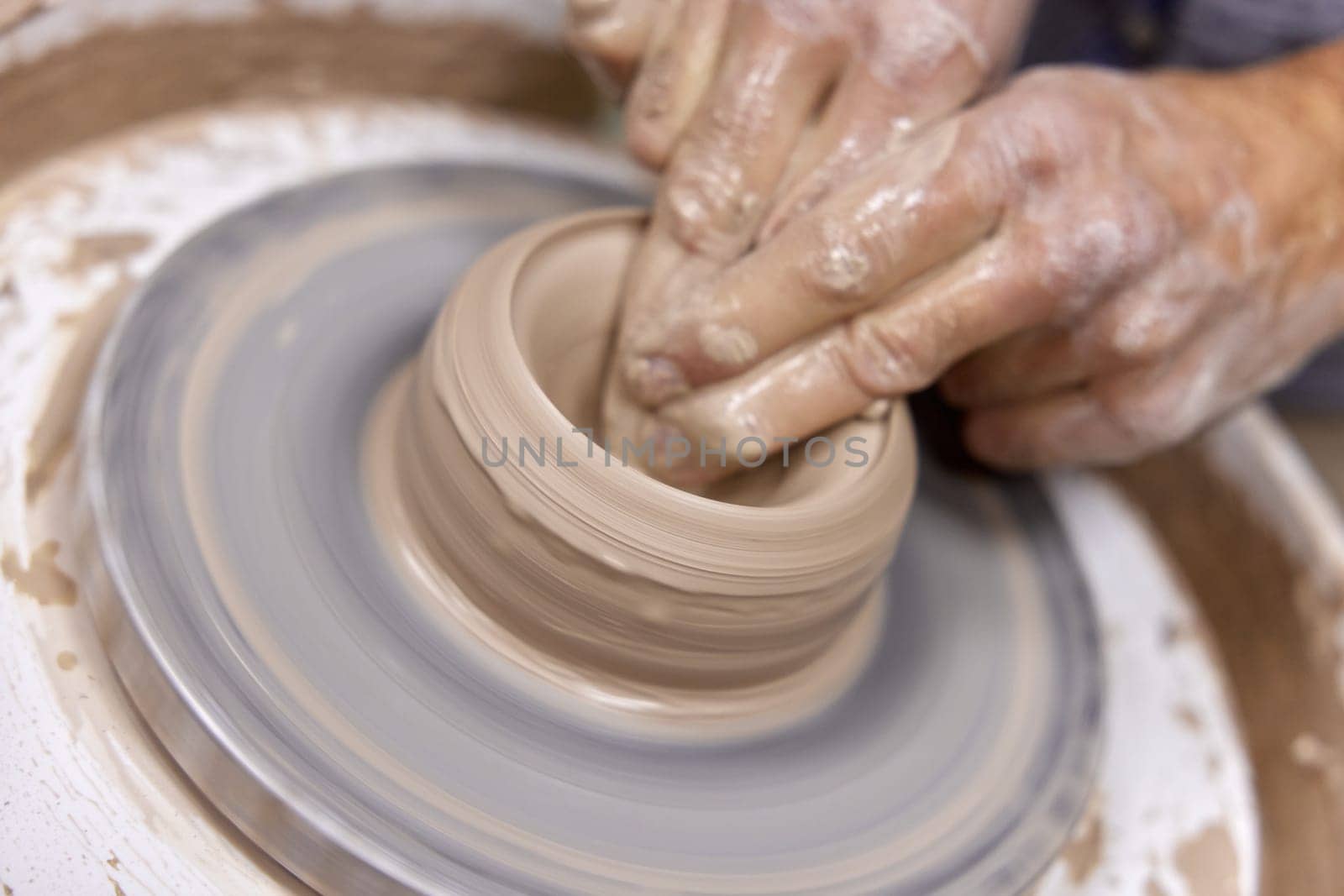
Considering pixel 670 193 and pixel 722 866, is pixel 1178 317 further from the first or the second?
pixel 722 866

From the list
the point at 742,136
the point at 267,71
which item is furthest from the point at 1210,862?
the point at 267,71

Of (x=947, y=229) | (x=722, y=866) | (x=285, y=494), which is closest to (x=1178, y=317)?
(x=947, y=229)

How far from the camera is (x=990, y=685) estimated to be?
3.44 ft

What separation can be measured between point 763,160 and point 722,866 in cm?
59

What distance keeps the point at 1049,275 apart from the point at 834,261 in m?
0.21

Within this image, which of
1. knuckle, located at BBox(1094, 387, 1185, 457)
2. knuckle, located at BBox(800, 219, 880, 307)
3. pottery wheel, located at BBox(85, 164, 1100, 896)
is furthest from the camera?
knuckle, located at BBox(1094, 387, 1185, 457)

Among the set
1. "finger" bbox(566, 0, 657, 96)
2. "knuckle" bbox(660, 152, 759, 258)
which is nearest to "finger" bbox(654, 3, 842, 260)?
"knuckle" bbox(660, 152, 759, 258)

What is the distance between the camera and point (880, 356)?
92 cm

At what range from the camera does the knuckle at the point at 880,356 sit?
92 centimetres

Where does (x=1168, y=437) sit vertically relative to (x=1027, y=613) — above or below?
above

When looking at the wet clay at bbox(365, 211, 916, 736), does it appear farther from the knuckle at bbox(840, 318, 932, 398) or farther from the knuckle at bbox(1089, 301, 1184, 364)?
the knuckle at bbox(1089, 301, 1184, 364)

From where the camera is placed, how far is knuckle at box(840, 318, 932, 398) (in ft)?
3.01

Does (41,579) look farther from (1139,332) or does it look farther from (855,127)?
(1139,332)

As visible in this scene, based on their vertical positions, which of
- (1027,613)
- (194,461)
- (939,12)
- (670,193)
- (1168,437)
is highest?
(939,12)
